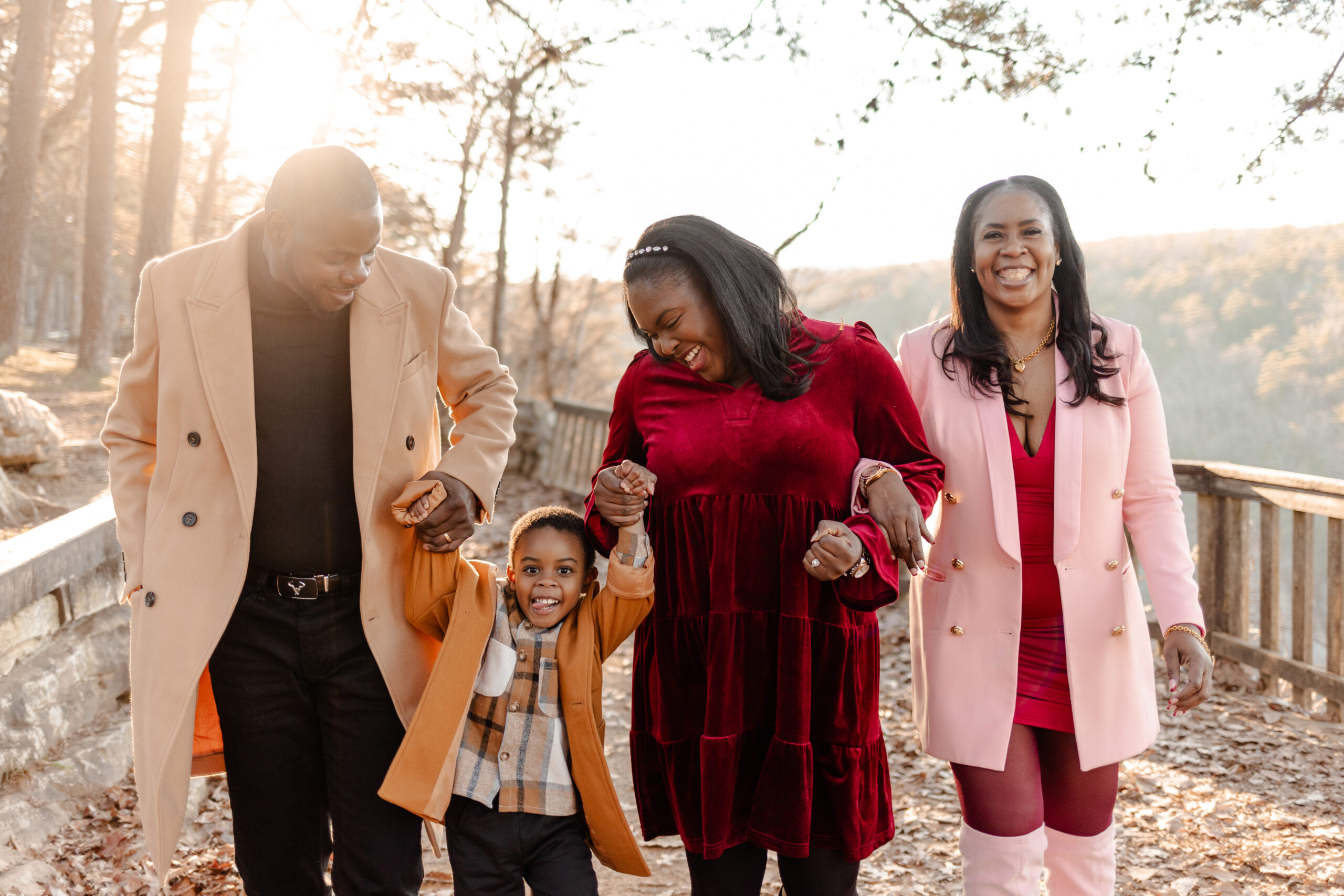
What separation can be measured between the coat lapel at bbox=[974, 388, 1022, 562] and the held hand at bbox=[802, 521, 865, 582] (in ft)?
1.64

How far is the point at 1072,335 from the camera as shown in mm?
2449

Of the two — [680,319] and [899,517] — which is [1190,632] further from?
[680,319]

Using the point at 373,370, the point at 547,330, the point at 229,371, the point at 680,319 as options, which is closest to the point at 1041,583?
the point at 680,319

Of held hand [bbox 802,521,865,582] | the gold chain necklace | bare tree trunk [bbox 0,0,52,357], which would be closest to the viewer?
held hand [bbox 802,521,865,582]

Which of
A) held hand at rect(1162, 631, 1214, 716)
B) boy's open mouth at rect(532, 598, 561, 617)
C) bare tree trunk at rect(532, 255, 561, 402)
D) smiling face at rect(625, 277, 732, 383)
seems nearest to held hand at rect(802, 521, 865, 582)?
smiling face at rect(625, 277, 732, 383)

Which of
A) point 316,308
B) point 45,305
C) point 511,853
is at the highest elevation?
point 45,305

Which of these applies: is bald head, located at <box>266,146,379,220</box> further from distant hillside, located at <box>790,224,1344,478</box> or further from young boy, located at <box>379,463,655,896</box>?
distant hillside, located at <box>790,224,1344,478</box>

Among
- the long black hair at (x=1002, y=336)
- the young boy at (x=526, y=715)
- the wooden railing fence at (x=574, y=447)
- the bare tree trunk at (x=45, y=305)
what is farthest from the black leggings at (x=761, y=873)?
the bare tree trunk at (x=45, y=305)

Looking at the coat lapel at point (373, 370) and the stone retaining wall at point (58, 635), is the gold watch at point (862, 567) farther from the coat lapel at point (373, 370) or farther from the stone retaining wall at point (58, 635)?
the stone retaining wall at point (58, 635)

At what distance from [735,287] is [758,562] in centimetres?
64

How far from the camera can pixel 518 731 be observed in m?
2.47

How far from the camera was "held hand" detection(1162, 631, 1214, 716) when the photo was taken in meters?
2.26

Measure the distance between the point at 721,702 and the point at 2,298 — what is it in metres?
15.1

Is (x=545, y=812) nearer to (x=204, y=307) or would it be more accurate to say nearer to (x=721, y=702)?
(x=721, y=702)
